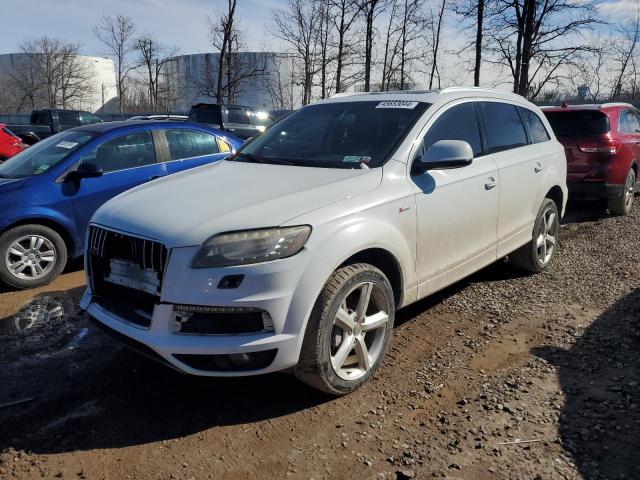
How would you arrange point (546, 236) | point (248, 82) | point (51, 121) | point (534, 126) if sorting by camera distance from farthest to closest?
point (248, 82)
point (51, 121)
point (546, 236)
point (534, 126)

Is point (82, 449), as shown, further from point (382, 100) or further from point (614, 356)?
point (614, 356)

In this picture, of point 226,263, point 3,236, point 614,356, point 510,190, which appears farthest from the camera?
point 3,236

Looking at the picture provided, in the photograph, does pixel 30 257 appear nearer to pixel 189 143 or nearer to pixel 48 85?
pixel 189 143

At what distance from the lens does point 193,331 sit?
2654mm

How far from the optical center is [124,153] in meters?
5.87

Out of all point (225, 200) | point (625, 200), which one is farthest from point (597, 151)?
point (225, 200)

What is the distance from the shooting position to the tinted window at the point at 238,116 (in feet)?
54.9

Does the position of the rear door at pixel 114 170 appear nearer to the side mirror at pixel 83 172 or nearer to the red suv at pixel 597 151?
the side mirror at pixel 83 172

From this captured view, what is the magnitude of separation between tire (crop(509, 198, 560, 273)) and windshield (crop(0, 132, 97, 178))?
475 centimetres

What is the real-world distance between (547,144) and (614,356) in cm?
254

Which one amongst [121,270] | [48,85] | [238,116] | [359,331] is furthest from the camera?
[48,85]

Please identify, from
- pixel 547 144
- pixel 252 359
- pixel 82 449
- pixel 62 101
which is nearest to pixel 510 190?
pixel 547 144

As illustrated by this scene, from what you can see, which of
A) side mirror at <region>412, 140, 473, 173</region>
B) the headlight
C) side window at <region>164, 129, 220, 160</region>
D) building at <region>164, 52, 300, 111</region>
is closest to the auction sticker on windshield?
side mirror at <region>412, 140, 473, 173</region>

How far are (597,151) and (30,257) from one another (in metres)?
7.50
